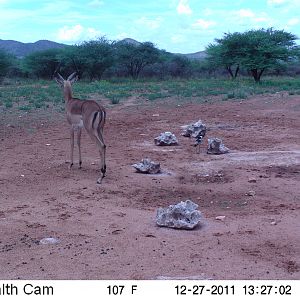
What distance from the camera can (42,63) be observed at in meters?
50.2

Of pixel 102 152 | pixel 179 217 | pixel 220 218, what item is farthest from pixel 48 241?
pixel 102 152

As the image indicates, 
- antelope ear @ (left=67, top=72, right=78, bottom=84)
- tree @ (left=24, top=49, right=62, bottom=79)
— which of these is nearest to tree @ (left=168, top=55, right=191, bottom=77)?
tree @ (left=24, top=49, right=62, bottom=79)

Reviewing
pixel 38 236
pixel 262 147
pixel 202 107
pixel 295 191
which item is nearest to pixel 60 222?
pixel 38 236

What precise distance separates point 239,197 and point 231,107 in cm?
1153

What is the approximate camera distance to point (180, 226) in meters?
6.73

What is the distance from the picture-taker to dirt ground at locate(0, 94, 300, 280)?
5.58 meters

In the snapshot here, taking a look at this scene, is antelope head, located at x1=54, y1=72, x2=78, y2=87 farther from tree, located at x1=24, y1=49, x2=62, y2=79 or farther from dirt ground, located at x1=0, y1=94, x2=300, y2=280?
→ tree, located at x1=24, y1=49, x2=62, y2=79

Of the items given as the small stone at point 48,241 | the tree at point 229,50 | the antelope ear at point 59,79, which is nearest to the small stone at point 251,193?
the small stone at point 48,241

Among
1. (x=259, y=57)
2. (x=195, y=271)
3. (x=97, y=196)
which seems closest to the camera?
(x=195, y=271)

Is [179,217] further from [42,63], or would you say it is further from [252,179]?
[42,63]

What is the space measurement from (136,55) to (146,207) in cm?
4228

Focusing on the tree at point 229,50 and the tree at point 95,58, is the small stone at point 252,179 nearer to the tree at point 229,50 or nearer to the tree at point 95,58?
the tree at point 229,50

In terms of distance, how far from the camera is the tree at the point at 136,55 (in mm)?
49031

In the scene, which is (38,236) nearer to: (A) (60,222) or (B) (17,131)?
(A) (60,222)
